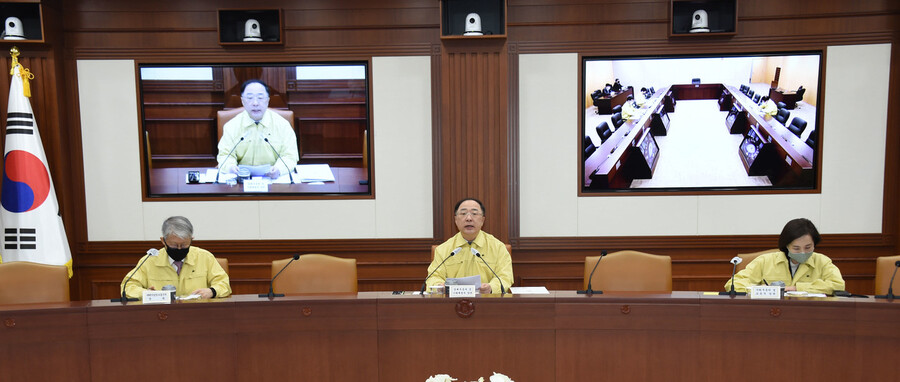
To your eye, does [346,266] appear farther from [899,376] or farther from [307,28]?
[899,376]

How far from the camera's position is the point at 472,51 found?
3760mm

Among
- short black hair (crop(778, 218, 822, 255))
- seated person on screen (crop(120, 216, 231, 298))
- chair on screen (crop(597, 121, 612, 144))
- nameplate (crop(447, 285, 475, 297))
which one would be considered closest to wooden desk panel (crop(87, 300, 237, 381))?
seated person on screen (crop(120, 216, 231, 298))

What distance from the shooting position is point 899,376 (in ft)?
6.84

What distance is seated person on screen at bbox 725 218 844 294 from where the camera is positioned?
2.57 m

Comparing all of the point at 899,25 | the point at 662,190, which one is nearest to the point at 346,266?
the point at 662,190

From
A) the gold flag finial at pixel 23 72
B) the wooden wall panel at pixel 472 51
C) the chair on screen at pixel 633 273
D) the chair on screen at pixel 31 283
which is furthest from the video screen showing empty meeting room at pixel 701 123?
the gold flag finial at pixel 23 72

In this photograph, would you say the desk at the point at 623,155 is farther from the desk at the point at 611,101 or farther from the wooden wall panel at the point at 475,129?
the wooden wall panel at the point at 475,129

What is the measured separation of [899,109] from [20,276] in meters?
5.69

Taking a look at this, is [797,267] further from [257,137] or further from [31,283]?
[31,283]

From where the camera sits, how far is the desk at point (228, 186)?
3.95 meters

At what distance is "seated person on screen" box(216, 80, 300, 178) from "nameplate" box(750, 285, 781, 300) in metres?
3.07

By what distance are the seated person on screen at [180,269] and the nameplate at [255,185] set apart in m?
1.19

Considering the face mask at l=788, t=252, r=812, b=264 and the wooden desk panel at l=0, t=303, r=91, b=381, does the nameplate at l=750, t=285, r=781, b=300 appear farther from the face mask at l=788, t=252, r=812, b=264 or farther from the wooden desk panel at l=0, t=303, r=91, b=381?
the wooden desk panel at l=0, t=303, r=91, b=381

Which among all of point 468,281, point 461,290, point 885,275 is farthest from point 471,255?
point 885,275
